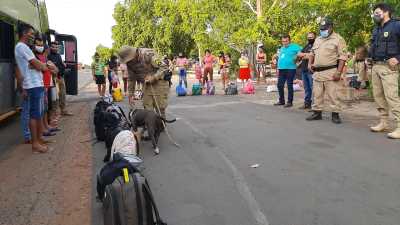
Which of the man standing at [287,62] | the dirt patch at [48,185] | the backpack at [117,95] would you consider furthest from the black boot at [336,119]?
the backpack at [117,95]

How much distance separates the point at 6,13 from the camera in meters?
9.77

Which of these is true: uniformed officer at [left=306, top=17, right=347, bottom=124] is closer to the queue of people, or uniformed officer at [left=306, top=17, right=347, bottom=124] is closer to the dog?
the dog

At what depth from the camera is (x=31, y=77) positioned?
7000 mm

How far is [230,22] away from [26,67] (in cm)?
2324

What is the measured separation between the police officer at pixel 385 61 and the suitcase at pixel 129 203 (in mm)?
5166

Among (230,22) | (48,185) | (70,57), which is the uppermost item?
(230,22)

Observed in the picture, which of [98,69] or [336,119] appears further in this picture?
[98,69]

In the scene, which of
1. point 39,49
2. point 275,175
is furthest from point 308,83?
point 39,49

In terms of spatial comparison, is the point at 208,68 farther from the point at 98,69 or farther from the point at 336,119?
the point at 336,119

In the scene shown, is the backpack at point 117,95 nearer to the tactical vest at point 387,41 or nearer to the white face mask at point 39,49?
the white face mask at point 39,49

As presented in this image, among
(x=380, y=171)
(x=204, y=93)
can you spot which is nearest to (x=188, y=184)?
(x=380, y=171)

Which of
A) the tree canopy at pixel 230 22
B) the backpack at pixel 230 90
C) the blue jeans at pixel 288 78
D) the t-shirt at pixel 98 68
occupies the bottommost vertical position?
the backpack at pixel 230 90

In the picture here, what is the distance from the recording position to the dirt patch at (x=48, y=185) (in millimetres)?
4531

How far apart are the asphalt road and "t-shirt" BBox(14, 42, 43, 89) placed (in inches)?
55.7
